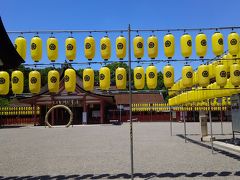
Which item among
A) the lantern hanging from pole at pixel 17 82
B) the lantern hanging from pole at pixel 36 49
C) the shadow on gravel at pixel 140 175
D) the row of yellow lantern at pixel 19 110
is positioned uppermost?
the lantern hanging from pole at pixel 36 49

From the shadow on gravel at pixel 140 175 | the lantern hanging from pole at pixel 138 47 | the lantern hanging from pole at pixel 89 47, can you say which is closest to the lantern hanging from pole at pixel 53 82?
the lantern hanging from pole at pixel 89 47

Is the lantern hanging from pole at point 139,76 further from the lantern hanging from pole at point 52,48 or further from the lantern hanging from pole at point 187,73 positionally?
the lantern hanging from pole at point 52,48

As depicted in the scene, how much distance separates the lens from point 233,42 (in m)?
9.87

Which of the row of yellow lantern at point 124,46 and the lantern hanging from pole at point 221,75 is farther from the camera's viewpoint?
the lantern hanging from pole at point 221,75

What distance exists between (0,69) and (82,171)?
403 centimetres

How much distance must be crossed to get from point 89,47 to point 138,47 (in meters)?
1.60

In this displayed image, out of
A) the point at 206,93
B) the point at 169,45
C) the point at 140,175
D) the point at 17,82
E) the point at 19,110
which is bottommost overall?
the point at 140,175

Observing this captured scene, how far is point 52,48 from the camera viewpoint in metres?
10.1

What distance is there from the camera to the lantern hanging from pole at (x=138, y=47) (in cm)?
998

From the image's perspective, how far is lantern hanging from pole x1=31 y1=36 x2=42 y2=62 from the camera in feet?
32.7

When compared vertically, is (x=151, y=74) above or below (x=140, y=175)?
above

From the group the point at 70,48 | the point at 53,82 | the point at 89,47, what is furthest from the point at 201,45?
the point at 53,82

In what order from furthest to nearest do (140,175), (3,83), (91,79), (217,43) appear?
1. (91,79)
2. (217,43)
3. (3,83)
4. (140,175)

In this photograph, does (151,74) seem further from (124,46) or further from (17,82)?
(17,82)
